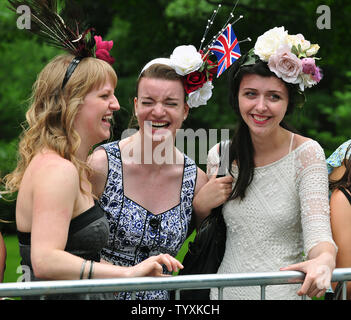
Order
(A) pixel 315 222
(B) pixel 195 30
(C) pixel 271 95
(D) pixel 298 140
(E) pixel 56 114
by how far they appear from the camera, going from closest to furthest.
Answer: (E) pixel 56 114, (A) pixel 315 222, (C) pixel 271 95, (D) pixel 298 140, (B) pixel 195 30

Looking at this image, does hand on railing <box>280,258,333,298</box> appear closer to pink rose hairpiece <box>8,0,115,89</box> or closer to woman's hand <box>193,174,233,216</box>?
woman's hand <box>193,174,233,216</box>

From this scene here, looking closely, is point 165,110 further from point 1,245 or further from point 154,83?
point 1,245

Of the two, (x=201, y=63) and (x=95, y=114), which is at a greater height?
(x=201, y=63)

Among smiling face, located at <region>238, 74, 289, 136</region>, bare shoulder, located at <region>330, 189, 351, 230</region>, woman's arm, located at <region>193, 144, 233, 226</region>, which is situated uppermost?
smiling face, located at <region>238, 74, 289, 136</region>

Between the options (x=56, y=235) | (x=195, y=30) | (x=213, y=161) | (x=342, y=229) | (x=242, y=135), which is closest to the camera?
(x=56, y=235)

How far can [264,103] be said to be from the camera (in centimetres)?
313

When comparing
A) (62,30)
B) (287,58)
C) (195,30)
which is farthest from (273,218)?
(195,30)

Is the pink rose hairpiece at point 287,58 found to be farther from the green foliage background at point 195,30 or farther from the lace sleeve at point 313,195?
the green foliage background at point 195,30

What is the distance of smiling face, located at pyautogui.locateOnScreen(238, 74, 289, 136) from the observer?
314 centimetres

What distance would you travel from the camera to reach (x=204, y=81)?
11.2ft

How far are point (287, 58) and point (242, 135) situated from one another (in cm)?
53

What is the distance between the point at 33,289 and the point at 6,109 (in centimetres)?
1337

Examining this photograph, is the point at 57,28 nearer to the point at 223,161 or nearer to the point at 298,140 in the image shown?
the point at 223,161

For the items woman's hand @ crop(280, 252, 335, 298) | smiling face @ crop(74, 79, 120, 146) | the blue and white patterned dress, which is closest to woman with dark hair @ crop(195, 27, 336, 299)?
the blue and white patterned dress
